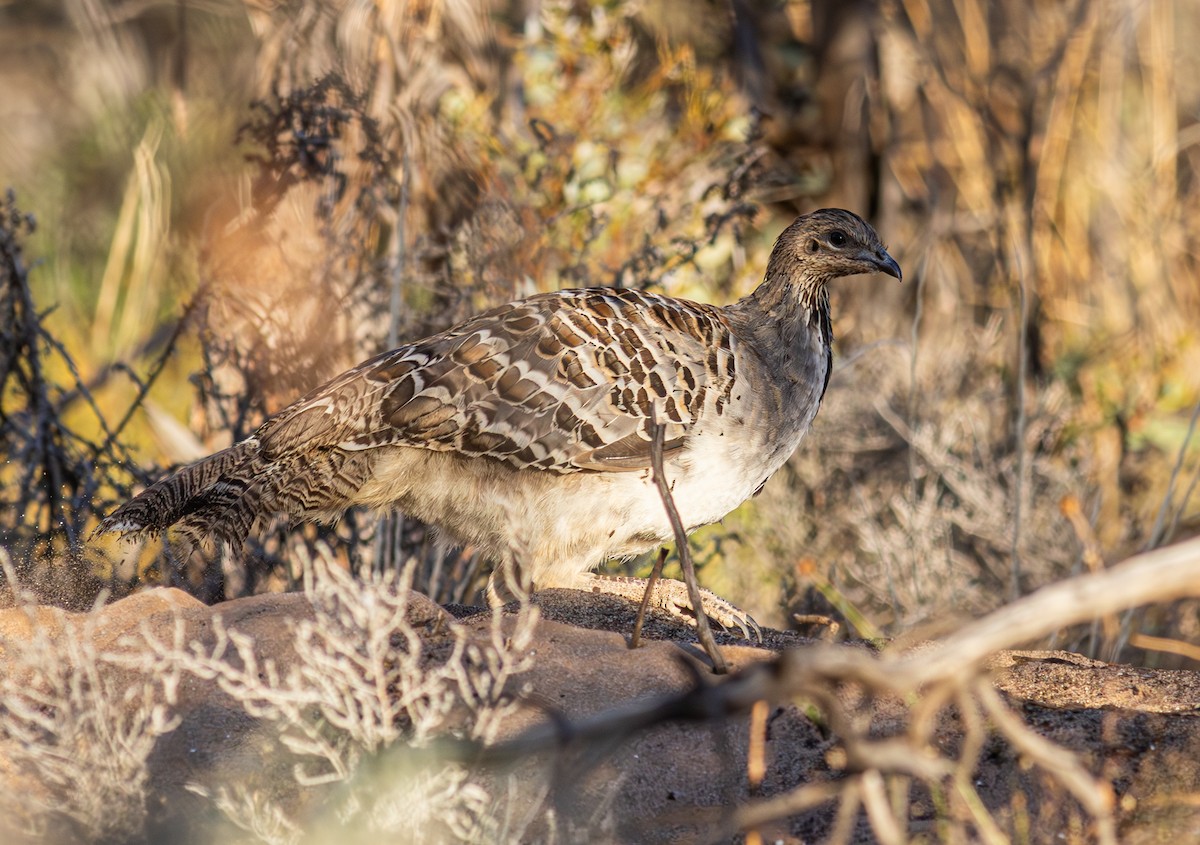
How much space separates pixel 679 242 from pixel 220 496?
280 centimetres

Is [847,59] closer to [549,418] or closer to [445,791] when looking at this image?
[549,418]

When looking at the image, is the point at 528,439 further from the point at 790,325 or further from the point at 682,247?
the point at 682,247

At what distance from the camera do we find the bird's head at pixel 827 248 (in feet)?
17.1

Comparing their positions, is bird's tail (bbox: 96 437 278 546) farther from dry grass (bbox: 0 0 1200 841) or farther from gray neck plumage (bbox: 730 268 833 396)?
gray neck plumage (bbox: 730 268 833 396)

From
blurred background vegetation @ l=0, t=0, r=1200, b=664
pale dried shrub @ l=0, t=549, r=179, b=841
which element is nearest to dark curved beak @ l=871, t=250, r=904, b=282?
blurred background vegetation @ l=0, t=0, r=1200, b=664

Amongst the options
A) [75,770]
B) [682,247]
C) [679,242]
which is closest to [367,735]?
[75,770]

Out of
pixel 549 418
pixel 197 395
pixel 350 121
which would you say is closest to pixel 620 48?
pixel 350 121

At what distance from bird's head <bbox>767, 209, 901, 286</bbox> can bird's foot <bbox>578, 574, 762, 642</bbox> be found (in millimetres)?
1378

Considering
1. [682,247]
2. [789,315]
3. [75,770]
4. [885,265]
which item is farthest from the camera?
[682,247]

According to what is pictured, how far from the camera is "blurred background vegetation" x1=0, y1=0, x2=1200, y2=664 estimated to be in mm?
5902

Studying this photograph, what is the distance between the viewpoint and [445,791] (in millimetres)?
2734

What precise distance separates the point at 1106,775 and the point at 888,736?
529 millimetres

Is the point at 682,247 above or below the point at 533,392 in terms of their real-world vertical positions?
above

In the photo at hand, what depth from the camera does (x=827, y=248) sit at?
524cm
